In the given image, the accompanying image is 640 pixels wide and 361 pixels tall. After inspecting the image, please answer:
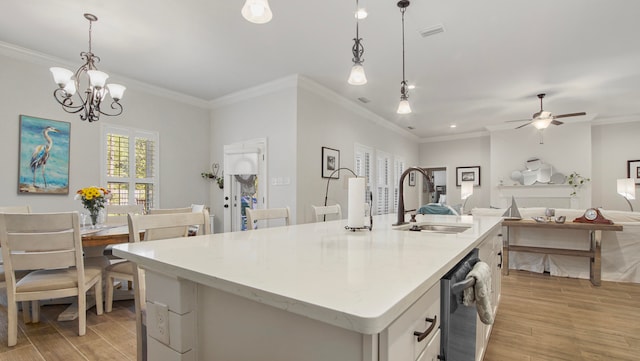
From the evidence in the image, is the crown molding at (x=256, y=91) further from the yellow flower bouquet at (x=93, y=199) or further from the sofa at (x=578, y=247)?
the sofa at (x=578, y=247)

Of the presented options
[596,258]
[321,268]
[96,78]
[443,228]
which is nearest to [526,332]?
[443,228]

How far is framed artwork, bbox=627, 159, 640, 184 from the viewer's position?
21.6ft

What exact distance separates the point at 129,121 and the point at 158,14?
2183 mm

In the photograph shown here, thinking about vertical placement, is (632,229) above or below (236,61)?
below

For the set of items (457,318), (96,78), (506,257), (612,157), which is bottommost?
(506,257)

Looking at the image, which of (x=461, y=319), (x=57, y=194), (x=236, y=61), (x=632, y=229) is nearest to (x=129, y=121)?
(x=57, y=194)

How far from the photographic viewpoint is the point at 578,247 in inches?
154

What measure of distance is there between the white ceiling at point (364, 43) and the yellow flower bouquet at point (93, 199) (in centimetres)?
165

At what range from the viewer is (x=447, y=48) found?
3.49 meters

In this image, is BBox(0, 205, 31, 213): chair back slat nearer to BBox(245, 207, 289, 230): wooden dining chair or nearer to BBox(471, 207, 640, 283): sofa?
BBox(245, 207, 289, 230): wooden dining chair

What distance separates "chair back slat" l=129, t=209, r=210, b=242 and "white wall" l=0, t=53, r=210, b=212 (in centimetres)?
317

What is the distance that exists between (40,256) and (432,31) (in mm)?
3875

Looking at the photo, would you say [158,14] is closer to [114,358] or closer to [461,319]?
[114,358]

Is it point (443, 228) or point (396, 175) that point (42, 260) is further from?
point (396, 175)
